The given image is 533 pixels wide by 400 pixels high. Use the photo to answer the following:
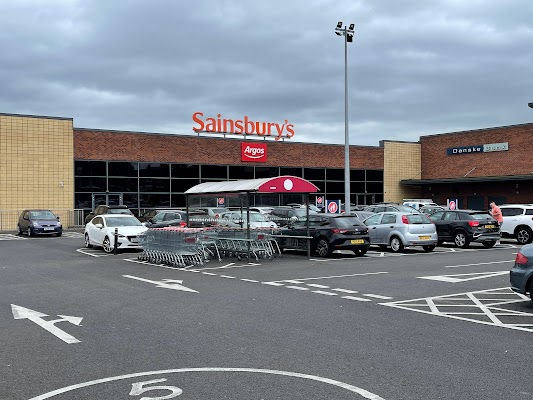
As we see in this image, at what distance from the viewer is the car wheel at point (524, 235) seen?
25.0 metres

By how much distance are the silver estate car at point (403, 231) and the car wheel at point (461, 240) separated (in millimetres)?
2060

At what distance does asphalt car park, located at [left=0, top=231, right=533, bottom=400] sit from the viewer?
5586mm

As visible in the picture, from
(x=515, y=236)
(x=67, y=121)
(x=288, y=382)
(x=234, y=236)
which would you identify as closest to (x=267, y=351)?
(x=288, y=382)

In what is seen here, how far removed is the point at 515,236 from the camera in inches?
1002

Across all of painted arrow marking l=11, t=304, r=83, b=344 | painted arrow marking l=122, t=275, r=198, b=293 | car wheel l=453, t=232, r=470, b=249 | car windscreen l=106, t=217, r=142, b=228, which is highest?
car windscreen l=106, t=217, r=142, b=228

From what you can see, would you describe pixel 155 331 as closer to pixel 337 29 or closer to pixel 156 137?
pixel 337 29

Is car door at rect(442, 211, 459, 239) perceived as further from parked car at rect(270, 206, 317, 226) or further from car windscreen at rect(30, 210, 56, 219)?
car windscreen at rect(30, 210, 56, 219)

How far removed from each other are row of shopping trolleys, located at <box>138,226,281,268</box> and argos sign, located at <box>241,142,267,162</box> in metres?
23.6

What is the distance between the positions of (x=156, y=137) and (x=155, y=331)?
33649 mm

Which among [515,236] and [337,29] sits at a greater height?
[337,29]

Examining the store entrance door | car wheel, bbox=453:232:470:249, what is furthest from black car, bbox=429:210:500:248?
the store entrance door

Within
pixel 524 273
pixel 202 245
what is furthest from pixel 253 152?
pixel 524 273

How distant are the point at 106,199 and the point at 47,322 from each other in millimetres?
31048

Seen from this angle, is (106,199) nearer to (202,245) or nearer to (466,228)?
(202,245)
